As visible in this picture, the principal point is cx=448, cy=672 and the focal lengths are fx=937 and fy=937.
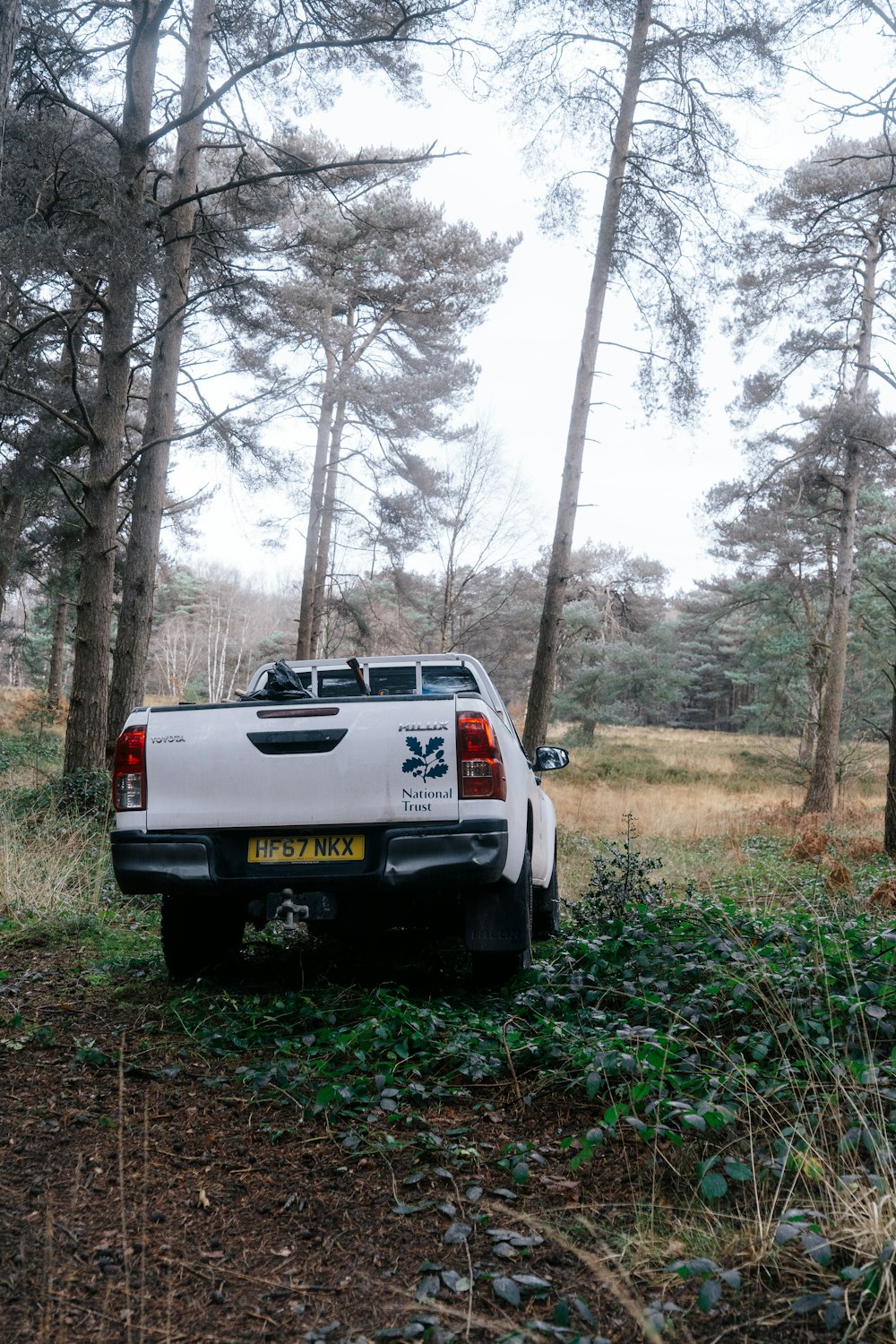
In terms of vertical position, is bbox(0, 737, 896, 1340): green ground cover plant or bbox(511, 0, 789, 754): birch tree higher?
bbox(511, 0, 789, 754): birch tree

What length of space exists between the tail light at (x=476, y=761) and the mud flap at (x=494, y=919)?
0.48 meters

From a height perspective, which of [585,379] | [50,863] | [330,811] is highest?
[585,379]

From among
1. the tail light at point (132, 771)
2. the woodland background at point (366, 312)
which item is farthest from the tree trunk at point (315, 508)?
the tail light at point (132, 771)

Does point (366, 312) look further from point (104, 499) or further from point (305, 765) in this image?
point (305, 765)

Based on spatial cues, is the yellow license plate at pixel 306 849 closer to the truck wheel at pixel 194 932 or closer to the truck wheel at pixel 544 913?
the truck wheel at pixel 194 932

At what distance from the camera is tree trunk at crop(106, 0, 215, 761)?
34.4 feet

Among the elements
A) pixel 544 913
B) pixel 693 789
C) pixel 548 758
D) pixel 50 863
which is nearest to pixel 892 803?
pixel 544 913

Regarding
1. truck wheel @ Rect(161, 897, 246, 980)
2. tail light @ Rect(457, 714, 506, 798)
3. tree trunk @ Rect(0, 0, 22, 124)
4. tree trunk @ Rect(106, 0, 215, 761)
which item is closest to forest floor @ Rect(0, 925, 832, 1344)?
truck wheel @ Rect(161, 897, 246, 980)

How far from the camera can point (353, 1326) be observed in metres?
2.21

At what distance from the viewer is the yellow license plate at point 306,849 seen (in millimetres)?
4250

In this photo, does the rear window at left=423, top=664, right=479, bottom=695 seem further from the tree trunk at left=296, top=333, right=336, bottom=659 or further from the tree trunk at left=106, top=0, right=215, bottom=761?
the tree trunk at left=296, top=333, right=336, bottom=659

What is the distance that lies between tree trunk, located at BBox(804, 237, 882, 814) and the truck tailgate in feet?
47.9

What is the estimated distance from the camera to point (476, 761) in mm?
4191

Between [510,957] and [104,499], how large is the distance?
821 centimetres
